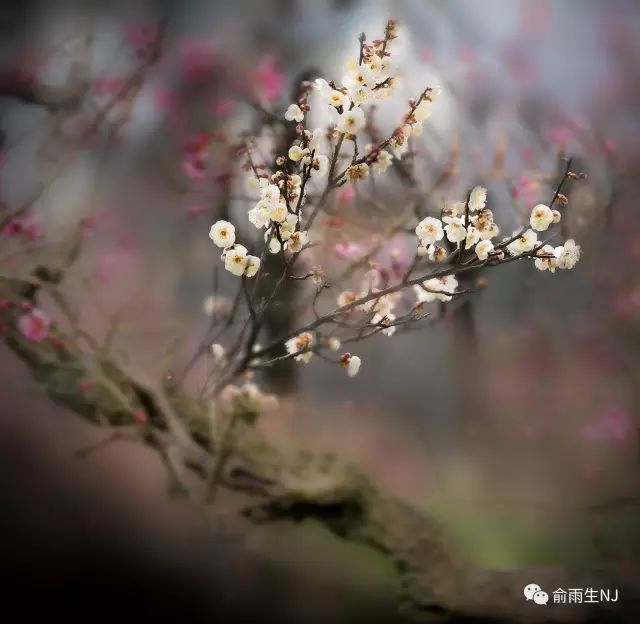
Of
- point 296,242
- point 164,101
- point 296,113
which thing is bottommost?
point 296,242

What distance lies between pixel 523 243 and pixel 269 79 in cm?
66

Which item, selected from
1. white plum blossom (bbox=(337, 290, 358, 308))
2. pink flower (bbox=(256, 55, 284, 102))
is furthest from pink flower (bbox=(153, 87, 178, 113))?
white plum blossom (bbox=(337, 290, 358, 308))

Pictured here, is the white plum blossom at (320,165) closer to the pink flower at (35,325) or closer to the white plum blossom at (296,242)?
the white plum blossom at (296,242)

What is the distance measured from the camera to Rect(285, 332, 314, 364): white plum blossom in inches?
52.6

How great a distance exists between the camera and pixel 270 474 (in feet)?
4.54

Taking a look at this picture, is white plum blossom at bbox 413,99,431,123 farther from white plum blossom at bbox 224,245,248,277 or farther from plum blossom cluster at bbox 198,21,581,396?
white plum blossom at bbox 224,245,248,277

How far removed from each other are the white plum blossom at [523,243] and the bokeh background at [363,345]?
0.20 metres

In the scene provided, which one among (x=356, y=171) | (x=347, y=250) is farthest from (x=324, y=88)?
(x=347, y=250)

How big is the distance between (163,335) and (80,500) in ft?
1.25

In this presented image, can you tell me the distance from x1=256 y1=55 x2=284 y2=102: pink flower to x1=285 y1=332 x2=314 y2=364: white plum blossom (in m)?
0.52

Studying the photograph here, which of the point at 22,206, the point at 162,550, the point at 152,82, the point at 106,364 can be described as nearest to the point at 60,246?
the point at 22,206

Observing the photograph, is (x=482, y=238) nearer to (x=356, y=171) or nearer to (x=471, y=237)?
(x=471, y=237)

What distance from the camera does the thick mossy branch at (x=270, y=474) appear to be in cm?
137

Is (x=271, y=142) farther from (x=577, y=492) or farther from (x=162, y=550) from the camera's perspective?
(x=577, y=492)
